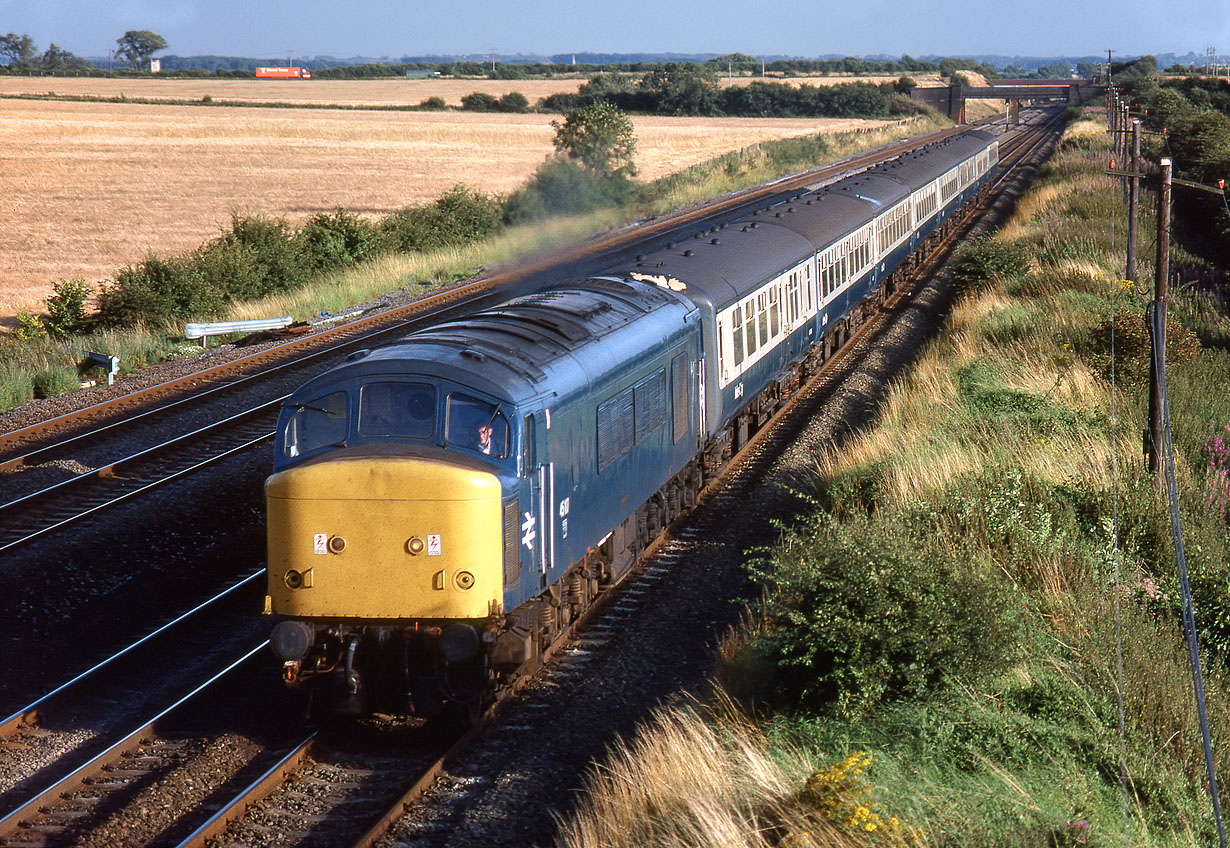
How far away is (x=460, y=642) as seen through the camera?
8891 mm

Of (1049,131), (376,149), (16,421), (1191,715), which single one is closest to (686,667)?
(1191,715)

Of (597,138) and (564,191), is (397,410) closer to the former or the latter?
(564,191)

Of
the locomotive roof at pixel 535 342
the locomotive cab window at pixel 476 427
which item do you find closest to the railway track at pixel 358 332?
the locomotive roof at pixel 535 342

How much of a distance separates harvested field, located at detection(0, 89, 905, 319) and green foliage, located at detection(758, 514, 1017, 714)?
2691cm

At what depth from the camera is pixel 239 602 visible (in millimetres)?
12875

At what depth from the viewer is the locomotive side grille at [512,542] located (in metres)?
8.91

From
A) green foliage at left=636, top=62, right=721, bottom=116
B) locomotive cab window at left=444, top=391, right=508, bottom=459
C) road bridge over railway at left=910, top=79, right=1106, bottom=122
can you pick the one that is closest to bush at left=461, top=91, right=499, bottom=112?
green foliage at left=636, top=62, right=721, bottom=116

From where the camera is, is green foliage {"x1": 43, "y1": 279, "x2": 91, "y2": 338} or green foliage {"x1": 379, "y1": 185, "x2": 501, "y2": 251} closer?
green foliage {"x1": 43, "y1": 279, "x2": 91, "y2": 338}

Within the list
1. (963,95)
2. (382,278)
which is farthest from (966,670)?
(963,95)

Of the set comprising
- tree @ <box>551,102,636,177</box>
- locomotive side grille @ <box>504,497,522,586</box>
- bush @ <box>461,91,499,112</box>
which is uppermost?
bush @ <box>461,91,499,112</box>

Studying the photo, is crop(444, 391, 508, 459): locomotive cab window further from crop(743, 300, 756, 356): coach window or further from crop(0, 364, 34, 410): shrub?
crop(0, 364, 34, 410): shrub

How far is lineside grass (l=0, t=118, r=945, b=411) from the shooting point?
75.0ft

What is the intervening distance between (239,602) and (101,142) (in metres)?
81.3

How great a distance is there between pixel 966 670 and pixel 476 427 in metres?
3.83
